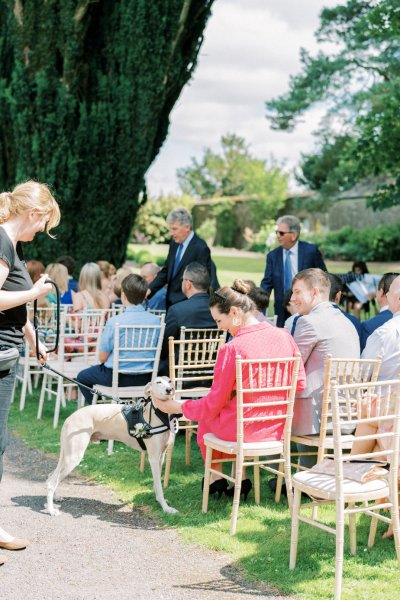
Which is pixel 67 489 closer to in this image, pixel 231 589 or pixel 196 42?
pixel 231 589

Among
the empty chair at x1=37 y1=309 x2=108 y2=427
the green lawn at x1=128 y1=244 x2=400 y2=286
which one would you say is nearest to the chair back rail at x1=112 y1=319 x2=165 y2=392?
the empty chair at x1=37 y1=309 x2=108 y2=427

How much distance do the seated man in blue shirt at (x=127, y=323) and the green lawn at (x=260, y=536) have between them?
0.62 metres

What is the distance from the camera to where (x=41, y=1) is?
1168cm

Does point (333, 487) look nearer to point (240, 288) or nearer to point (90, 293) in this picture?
point (240, 288)

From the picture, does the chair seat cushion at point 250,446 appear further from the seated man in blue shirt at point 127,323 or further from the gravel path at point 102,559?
the seated man in blue shirt at point 127,323

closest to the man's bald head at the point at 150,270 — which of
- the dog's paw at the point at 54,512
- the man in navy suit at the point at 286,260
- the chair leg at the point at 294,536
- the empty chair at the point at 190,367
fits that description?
the man in navy suit at the point at 286,260

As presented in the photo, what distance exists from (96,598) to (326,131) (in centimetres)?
2187

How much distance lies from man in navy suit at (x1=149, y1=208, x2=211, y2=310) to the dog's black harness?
3.08 m

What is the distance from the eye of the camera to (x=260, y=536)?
14.6ft

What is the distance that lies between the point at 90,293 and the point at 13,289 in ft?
14.4

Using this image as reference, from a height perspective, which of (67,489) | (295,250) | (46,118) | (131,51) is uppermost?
(131,51)

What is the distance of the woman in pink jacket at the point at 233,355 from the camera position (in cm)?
454

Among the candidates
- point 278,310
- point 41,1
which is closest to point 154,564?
point 278,310

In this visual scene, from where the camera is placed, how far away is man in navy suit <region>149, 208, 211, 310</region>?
312 inches
